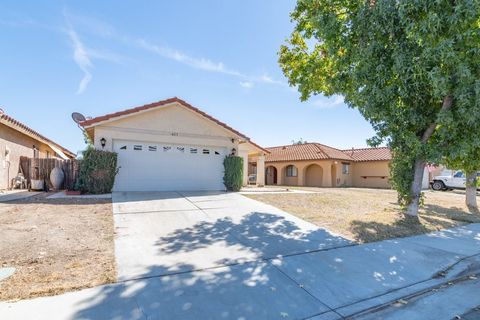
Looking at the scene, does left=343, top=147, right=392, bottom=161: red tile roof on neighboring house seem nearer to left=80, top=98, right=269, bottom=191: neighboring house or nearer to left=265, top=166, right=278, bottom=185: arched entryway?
left=265, top=166, right=278, bottom=185: arched entryway

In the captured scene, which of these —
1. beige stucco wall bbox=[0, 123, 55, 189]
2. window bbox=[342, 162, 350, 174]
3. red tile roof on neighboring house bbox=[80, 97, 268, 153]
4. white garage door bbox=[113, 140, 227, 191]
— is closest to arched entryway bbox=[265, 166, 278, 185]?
window bbox=[342, 162, 350, 174]

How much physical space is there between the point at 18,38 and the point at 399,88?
13.4m

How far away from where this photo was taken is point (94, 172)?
1139 centimetres

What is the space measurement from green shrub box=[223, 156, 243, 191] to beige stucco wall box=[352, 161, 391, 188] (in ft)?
61.8

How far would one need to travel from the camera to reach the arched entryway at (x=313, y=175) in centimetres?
2745

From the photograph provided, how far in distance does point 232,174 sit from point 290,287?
1039 cm

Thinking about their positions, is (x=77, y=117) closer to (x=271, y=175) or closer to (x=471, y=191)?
(x=471, y=191)

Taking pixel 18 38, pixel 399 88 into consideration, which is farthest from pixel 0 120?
pixel 399 88

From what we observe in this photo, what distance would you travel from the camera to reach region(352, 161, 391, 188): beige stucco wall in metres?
27.0

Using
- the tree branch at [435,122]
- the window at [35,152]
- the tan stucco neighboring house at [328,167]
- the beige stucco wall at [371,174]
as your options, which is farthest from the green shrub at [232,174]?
the beige stucco wall at [371,174]

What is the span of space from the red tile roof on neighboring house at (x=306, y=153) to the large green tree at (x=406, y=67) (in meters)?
17.8

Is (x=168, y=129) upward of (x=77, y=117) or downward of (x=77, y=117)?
downward

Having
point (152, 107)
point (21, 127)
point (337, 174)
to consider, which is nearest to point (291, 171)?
point (337, 174)

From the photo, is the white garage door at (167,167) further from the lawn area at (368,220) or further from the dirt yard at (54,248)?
the dirt yard at (54,248)
